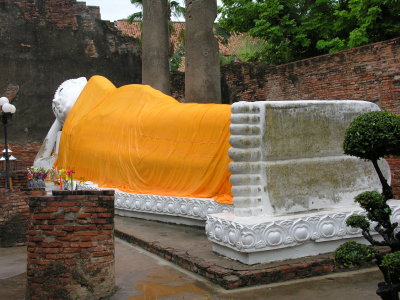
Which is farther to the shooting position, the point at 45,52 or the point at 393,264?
the point at 45,52

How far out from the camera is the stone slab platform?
14.1 ft

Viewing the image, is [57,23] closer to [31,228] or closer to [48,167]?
[48,167]

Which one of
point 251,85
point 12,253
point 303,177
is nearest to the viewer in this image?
point 303,177

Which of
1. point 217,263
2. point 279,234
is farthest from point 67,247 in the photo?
point 279,234

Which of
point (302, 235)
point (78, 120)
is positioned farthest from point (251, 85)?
point (302, 235)

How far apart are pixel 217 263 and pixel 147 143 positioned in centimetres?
320

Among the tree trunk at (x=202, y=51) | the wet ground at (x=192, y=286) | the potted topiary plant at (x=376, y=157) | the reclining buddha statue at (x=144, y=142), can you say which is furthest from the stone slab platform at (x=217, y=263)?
the tree trunk at (x=202, y=51)

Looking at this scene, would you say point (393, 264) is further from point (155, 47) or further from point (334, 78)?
point (155, 47)

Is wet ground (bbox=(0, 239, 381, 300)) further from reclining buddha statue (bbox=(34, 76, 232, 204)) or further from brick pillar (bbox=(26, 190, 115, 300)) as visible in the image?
reclining buddha statue (bbox=(34, 76, 232, 204))

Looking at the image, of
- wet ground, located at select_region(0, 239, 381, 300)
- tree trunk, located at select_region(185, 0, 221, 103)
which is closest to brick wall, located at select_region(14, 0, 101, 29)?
tree trunk, located at select_region(185, 0, 221, 103)

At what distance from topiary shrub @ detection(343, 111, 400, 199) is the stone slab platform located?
1.56 metres

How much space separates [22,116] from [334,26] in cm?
891

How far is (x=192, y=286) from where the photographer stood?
434 cm

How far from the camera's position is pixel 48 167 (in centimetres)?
1083
